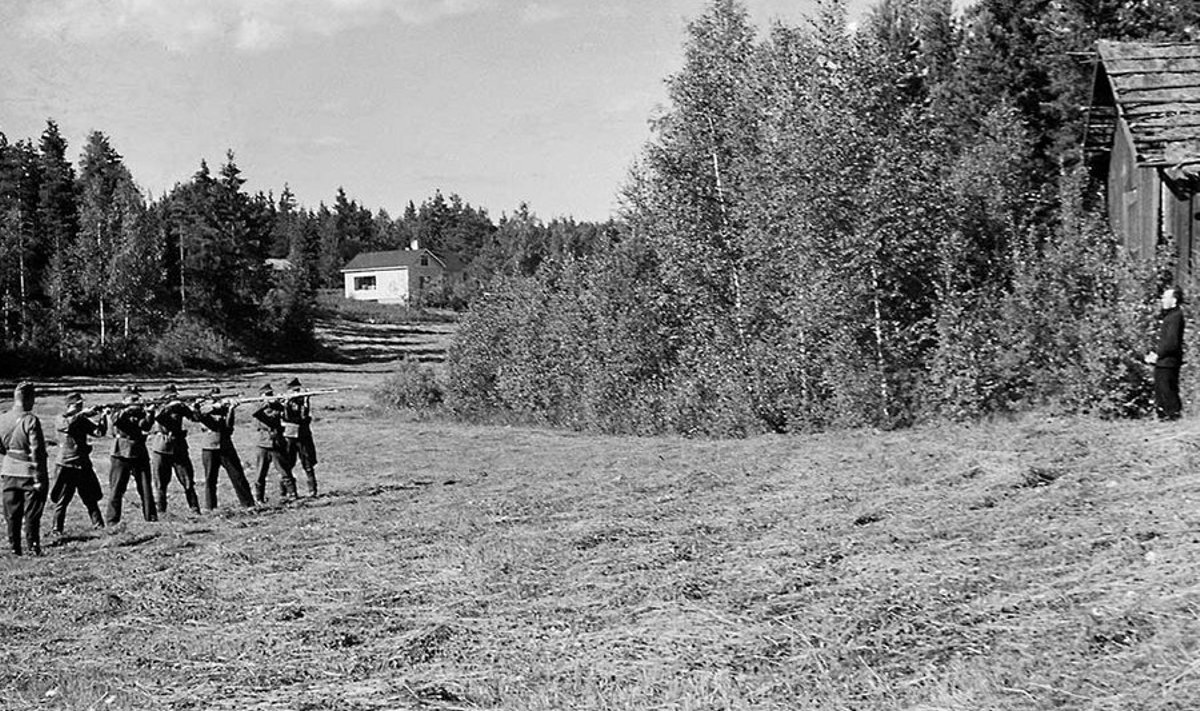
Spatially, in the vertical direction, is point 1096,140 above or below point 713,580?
above

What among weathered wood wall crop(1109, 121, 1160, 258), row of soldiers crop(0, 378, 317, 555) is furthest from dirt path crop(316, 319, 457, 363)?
row of soldiers crop(0, 378, 317, 555)

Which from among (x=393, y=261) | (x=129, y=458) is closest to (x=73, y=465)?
(x=129, y=458)

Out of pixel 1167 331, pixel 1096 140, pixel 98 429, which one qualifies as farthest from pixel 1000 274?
pixel 98 429

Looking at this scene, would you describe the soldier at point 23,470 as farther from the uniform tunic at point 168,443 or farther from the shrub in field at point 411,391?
the shrub in field at point 411,391

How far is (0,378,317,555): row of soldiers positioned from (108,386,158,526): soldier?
0.05 feet

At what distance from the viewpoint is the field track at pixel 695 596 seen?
19.7ft

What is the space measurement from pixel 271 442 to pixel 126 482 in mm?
2104

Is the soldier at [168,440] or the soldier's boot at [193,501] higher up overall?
the soldier at [168,440]

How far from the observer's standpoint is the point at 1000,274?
21.5 meters

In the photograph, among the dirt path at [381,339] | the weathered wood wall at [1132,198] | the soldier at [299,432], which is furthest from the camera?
the dirt path at [381,339]

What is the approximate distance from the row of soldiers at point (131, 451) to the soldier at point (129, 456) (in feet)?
0.05

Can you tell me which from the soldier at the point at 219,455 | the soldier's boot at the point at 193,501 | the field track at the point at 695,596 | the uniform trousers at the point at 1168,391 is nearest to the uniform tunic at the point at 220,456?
the soldier at the point at 219,455

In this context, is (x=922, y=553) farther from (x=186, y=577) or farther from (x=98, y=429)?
(x=98, y=429)

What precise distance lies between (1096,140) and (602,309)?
12.2 meters
